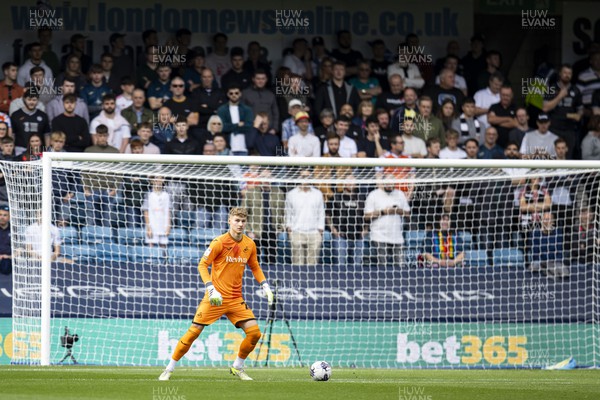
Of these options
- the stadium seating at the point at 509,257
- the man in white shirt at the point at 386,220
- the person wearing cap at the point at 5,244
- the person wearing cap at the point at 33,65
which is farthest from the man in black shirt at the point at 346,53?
the person wearing cap at the point at 5,244

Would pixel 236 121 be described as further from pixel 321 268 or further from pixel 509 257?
pixel 509 257

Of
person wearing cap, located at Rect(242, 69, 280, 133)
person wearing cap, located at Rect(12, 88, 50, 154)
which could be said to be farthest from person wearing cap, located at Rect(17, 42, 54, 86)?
person wearing cap, located at Rect(242, 69, 280, 133)

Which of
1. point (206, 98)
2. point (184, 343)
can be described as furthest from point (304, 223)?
point (184, 343)

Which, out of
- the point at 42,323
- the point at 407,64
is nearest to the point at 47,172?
the point at 42,323

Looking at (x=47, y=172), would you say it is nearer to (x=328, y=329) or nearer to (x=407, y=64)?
(x=328, y=329)

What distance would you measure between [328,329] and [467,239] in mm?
2551

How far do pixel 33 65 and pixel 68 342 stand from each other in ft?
18.0

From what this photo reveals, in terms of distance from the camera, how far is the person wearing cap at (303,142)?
1709 centimetres

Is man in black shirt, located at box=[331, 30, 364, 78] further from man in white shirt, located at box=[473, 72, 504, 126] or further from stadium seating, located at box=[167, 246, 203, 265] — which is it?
stadium seating, located at box=[167, 246, 203, 265]

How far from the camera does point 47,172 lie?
1335 centimetres

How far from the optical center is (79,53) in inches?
710

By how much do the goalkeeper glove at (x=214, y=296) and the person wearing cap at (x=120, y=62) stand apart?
24.9 ft

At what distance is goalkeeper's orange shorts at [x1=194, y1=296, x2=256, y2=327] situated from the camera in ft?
37.1

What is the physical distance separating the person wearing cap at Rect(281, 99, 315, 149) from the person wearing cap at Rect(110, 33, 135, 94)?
279 cm
